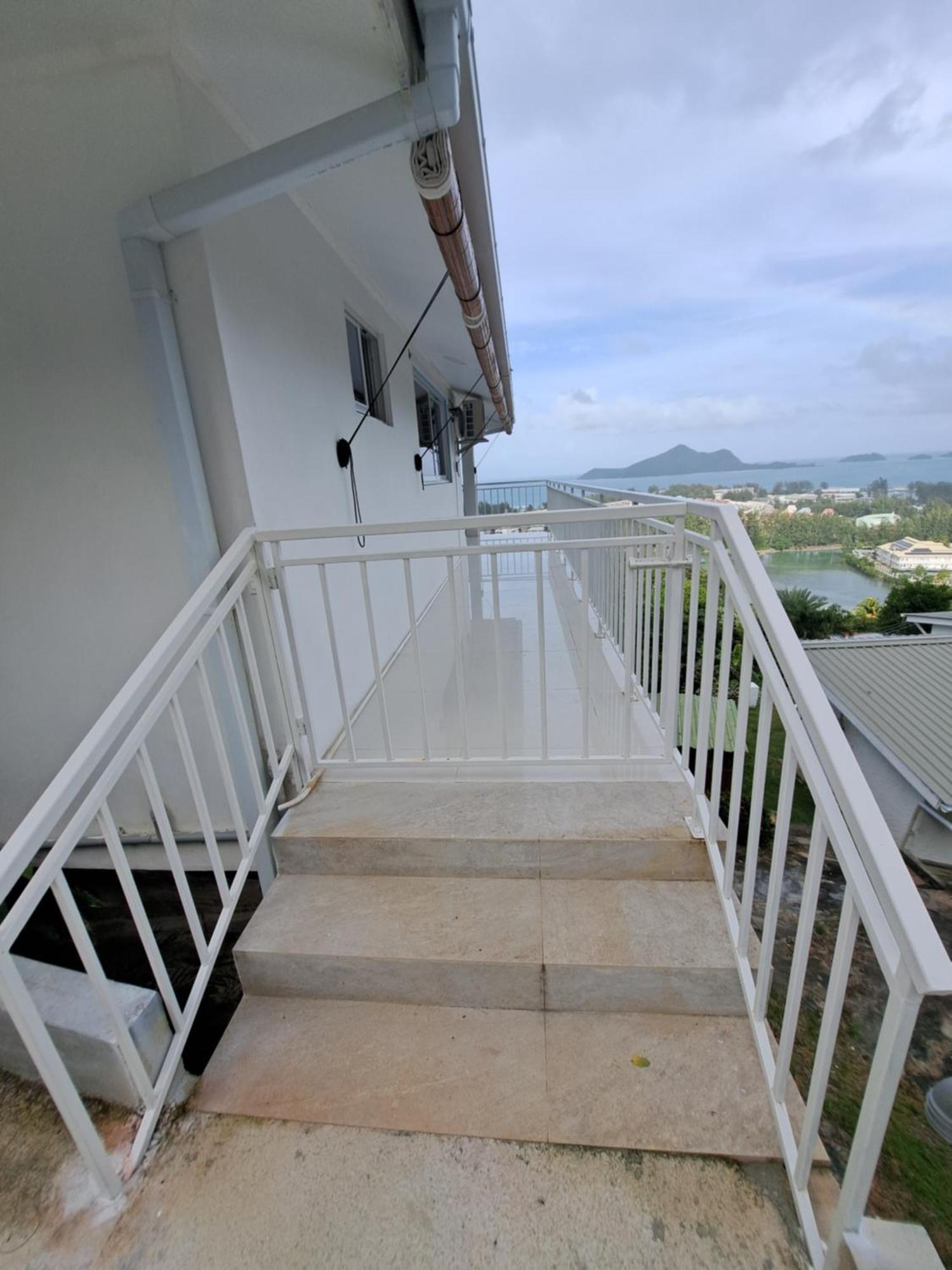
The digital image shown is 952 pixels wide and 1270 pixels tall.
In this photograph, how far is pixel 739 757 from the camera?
1.34m

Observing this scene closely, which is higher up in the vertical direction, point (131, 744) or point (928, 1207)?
point (131, 744)

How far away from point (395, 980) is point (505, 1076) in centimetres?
37

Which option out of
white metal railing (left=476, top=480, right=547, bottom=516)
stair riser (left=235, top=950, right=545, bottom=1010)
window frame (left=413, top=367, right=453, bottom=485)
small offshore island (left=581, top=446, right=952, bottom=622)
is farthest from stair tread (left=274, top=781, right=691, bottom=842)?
small offshore island (left=581, top=446, right=952, bottom=622)

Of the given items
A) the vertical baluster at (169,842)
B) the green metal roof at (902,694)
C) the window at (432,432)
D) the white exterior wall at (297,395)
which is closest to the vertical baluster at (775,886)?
the vertical baluster at (169,842)

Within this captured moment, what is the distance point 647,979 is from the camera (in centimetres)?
136

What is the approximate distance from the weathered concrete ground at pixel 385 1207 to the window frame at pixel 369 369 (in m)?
3.29

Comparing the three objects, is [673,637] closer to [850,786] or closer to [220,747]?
[850,786]

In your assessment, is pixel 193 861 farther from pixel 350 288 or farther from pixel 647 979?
pixel 350 288

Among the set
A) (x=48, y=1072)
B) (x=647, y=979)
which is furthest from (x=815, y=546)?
(x=48, y=1072)

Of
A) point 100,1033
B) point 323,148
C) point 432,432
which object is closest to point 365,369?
point 323,148

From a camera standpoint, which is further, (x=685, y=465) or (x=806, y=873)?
(x=685, y=465)

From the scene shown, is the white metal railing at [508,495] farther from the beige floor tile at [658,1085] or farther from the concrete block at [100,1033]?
the concrete block at [100,1033]

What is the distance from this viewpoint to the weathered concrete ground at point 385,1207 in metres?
0.98

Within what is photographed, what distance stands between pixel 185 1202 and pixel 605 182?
7.55 m
